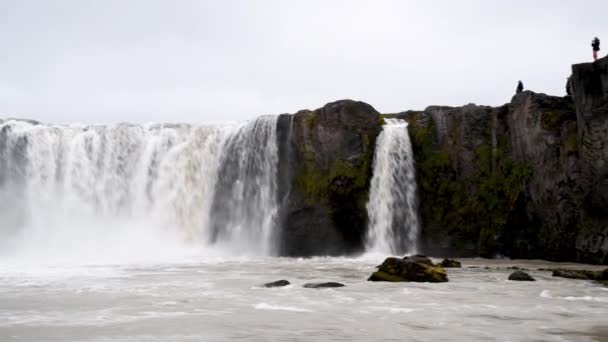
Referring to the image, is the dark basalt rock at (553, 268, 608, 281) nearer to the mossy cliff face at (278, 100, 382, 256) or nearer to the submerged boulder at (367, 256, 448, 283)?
the submerged boulder at (367, 256, 448, 283)

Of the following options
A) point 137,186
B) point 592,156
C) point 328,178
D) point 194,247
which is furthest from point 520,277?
point 137,186

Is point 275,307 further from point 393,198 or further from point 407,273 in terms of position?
point 393,198

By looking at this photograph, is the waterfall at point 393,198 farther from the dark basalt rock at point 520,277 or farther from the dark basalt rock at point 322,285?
the dark basalt rock at point 322,285

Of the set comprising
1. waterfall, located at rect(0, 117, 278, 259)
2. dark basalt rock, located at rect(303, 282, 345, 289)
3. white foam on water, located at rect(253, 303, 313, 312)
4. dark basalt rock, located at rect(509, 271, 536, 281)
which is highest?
waterfall, located at rect(0, 117, 278, 259)

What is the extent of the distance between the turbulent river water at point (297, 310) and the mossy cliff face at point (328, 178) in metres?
16.4

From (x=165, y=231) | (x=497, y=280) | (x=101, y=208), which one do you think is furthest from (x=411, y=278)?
(x=101, y=208)

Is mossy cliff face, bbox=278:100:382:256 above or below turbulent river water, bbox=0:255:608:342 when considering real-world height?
above

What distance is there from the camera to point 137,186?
132ft

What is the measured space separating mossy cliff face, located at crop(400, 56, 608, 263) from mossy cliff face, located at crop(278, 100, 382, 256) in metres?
3.37

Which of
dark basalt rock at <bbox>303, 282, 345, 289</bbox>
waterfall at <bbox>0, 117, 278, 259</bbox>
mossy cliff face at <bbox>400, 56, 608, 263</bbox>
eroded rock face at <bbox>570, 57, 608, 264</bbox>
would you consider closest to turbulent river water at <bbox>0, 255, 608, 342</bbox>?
dark basalt rock at <bbox>303, 282, 345, 289</bbox>

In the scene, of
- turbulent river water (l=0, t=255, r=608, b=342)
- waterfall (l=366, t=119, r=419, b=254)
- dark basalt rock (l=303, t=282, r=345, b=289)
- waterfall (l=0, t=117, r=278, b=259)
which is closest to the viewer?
turbulent river water (l=0, t=255, r=608, b=342)

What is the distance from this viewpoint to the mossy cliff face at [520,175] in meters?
27.0

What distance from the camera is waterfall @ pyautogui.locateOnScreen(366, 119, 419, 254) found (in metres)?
34.9

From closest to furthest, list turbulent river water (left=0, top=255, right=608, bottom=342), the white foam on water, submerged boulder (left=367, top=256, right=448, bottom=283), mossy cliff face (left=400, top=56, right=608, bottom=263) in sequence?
turbulent river water (left=0, top=255, right=608, bottom=342) < the white foam on water < submerged boulder (left=367, top=256, right=448, bottom=283) < mossy cliff face (left=400, top=56, right=608, bottom=263)
